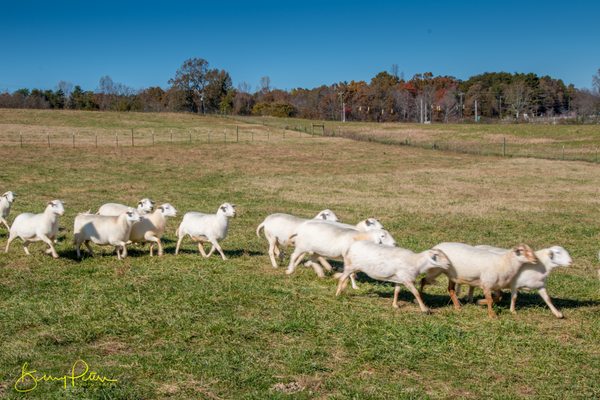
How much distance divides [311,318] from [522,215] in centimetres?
1760

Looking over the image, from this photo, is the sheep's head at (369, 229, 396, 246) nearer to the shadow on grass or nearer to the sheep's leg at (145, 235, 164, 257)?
the shadow on grass

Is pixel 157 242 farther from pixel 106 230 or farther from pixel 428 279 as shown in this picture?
pixel 428 279

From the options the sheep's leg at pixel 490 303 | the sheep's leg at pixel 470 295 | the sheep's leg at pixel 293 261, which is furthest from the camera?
the sheep's leg at pixel 293 261

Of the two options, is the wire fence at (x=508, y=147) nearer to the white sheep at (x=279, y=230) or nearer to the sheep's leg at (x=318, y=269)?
the white sheep at (x=279, y=230)

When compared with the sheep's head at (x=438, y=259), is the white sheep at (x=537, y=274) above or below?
below

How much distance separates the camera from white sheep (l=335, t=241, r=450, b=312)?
10953 millimetres

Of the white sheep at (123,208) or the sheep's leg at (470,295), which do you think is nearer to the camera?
the sheep's leg at (470,295)

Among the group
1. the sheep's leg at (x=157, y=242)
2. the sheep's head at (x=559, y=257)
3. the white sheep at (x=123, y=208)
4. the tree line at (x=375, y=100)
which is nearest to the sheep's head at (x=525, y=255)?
the sheep's head at (x=559, y=257)

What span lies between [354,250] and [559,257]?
3569mm

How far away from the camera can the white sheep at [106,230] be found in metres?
14.6

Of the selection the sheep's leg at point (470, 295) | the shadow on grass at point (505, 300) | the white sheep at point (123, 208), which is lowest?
the shadow on grass at point (505, 300)

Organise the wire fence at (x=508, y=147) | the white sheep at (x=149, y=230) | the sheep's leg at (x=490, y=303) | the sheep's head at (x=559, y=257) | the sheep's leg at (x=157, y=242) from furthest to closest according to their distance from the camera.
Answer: the wire fence at (x=508, y=147), the white sheep at (x=149, y=230), the sheep's leg at (x=157, y=242), the sheep's head at (x=559, y=257), the sheep's leg at (x=490, y=303)

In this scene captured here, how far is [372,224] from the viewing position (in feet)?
45.6

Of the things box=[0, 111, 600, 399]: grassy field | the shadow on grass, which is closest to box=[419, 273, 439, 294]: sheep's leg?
the shadow on grass
